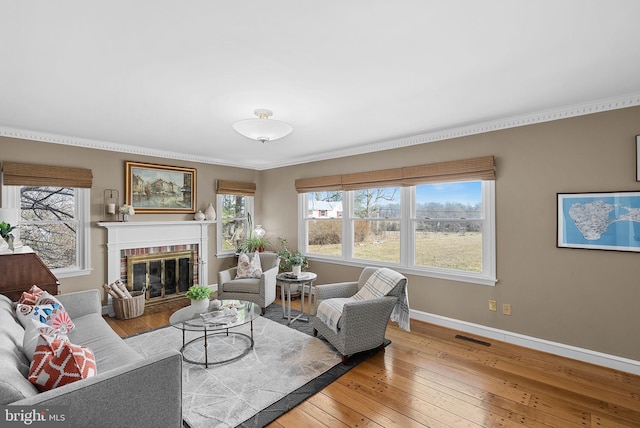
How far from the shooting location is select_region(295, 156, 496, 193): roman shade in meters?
3.50

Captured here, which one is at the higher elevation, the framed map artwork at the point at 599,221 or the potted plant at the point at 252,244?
the framed map artwork at the point at 599,221

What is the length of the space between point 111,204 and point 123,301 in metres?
1.37

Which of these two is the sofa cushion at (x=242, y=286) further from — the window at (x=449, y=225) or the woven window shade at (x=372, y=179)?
the window at (x=449, y=225)

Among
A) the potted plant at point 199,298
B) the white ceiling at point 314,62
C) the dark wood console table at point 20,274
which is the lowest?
the potted plant at point 199,298

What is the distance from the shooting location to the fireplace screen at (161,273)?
4.64m

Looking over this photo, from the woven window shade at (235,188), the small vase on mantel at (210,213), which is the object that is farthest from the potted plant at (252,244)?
the small vase on mantel at (210,213)

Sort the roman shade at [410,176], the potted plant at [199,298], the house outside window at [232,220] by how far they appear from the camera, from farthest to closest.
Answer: the house outside window at [232,220] < the roman shade at [410,176] < the potted plant at [199,298]

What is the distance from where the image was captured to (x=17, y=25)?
1.66 metres

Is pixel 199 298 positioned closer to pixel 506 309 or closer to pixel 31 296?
pixel 31 296

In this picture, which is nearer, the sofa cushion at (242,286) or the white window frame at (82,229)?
the white window frame at (82,229)

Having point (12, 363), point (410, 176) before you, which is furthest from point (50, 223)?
point (410, 176)

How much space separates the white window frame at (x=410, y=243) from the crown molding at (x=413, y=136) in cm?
63

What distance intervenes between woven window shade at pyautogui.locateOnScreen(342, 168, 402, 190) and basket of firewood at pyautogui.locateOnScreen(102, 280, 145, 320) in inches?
134

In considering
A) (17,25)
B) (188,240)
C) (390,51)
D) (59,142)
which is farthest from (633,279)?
(59,142)
